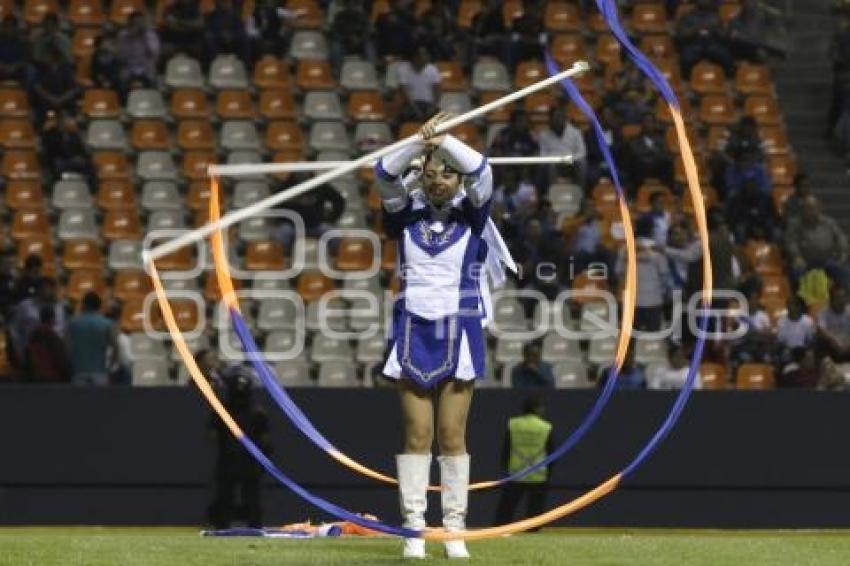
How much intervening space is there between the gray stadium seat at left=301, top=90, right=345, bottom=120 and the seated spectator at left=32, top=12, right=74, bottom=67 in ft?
8.61

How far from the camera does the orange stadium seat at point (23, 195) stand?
78.4 feet

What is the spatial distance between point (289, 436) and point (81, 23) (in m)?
6.59

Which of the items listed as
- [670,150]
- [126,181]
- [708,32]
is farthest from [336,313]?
[708,32]

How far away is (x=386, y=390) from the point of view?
2152 cm

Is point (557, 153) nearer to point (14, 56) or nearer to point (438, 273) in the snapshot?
point (14, 56)

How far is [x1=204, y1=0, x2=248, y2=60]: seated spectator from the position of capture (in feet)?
83.8

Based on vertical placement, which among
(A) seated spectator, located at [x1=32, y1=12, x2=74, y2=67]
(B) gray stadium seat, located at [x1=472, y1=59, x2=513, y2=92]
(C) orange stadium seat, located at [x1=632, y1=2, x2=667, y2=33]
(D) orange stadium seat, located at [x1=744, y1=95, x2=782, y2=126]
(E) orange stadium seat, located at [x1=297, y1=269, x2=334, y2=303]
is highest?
(C) orange stadium seat, located at [x1=632, y1=2, x2=667, y2=33]

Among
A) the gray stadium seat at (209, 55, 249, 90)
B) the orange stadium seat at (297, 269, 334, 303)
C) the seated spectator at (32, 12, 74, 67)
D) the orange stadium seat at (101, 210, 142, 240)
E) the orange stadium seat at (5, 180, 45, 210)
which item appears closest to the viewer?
the orange stadium seat at (297, 269, 334, 303)

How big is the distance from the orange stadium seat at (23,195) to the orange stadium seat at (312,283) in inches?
115

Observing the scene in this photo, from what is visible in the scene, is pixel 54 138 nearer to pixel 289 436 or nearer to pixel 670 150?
pixel 289 436

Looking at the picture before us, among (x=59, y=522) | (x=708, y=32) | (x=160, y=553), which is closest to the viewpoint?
(x=160, y=553)

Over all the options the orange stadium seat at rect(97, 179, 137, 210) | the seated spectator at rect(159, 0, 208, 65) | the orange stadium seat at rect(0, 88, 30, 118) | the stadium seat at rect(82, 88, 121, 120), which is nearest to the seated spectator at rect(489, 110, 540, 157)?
the seated spectator at rect(159, 0, 208, 65)

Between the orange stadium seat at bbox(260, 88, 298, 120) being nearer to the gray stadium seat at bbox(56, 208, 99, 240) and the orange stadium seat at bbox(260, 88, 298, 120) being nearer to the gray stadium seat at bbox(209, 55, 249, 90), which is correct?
the gray stadium seat at bbox(209, 55, 249, 90)

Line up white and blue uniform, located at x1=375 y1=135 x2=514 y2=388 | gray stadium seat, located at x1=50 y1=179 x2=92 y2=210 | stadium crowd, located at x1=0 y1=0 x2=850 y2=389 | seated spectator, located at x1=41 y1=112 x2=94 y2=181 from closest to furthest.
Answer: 1. white and blue uniform, located at x1=375 y1=135 x2=514 y2=388
2. stadium crowd, located at x1=0 y1=0 x2=850 y2=389
3. gray stadium seat, located at x1=50 y1=179 x2=92 y2=210
4. seated spectator, located at x1=41 y1=112 x2=94 y2=181
